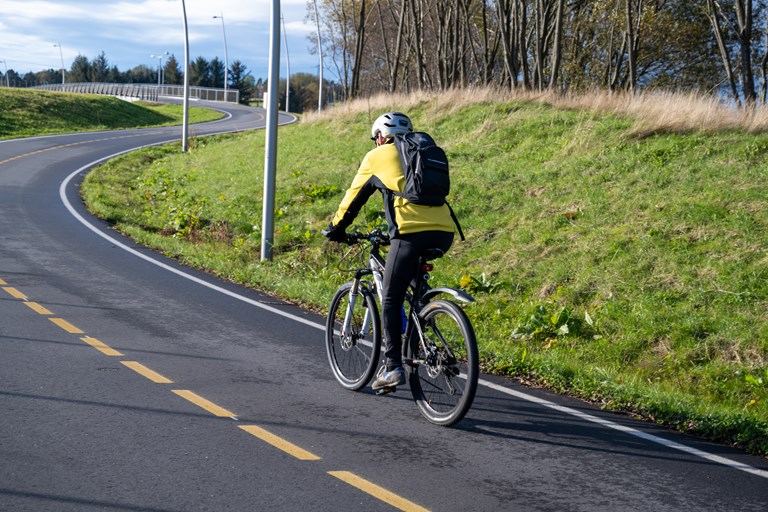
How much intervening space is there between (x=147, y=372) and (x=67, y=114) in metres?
55.0

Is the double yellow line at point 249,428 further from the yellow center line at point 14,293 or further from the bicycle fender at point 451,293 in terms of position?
the bicycle fender at point 451,293

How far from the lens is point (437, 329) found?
20.7ft

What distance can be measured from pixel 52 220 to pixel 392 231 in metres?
14.5

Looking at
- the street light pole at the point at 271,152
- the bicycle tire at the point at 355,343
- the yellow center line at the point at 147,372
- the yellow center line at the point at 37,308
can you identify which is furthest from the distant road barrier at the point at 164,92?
the bicycle tire at the point at 355,343

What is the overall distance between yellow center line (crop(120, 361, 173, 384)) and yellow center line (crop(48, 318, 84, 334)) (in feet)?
4.89

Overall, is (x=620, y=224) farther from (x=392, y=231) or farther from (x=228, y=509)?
(x=228, y=509)

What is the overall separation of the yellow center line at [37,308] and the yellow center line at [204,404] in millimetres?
3720

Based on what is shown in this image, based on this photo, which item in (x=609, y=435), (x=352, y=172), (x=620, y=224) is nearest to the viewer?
(x=609, y=435)

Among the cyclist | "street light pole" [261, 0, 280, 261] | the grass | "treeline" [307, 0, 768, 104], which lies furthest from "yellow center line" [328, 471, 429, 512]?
"treeline" [307, 0, 768, 104]

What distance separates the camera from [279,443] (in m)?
5.66

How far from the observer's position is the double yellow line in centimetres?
479

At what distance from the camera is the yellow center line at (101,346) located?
8.05 m

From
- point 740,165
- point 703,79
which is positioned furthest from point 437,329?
point 703,79

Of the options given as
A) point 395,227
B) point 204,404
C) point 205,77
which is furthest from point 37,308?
point 205,77
